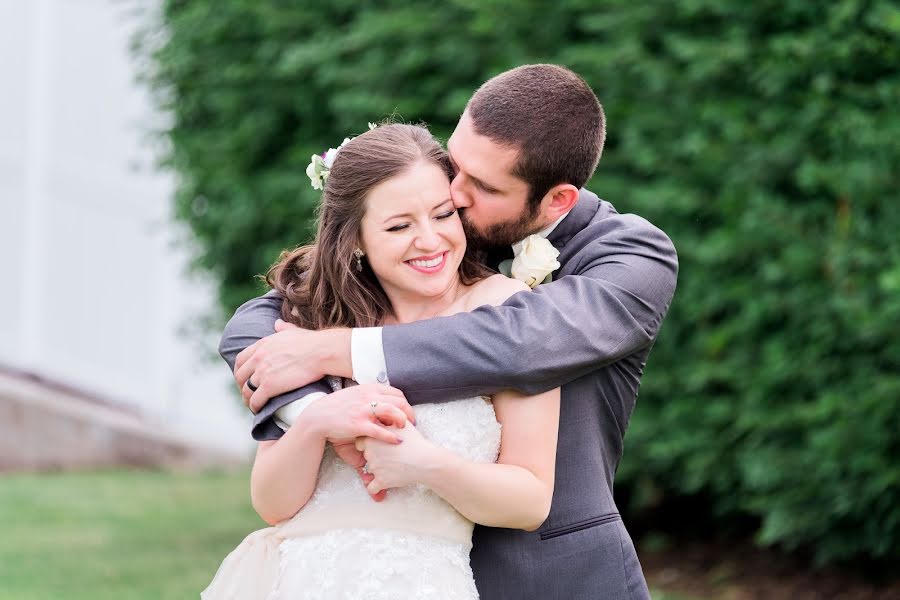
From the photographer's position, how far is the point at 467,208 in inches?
110

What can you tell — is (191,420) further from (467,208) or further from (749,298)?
(467,208)

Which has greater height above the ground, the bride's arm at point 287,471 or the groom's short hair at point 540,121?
the groom's short hair at point 540,121

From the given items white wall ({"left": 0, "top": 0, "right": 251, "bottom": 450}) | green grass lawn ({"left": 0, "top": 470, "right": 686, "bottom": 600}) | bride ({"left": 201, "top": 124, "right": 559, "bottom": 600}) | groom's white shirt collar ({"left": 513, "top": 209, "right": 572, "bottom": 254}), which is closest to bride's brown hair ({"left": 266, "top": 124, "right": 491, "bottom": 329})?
bride ({"left": 201, "top": 124, "right": 559, "bottom": 600})

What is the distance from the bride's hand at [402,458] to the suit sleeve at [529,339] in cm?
13

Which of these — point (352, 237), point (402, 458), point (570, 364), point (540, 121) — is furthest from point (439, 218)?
point (402, 458)

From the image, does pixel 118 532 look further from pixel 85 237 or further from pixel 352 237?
pixel 352 237

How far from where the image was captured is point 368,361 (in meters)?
2.63

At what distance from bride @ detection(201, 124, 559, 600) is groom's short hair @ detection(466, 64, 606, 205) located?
15cm

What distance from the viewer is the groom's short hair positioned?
108 inches

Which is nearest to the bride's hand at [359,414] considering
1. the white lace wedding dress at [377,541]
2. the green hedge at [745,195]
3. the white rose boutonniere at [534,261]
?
the white lace wedding dress at [377,541]

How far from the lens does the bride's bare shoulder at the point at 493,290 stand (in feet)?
9.05

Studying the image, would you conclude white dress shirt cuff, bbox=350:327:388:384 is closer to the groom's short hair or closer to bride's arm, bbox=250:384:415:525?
bride's arm, bbox=250:384:415:525

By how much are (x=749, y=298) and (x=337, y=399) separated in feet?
10.0

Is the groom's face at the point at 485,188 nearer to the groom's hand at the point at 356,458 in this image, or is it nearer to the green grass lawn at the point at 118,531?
the groom's hand at the point at 356,458
